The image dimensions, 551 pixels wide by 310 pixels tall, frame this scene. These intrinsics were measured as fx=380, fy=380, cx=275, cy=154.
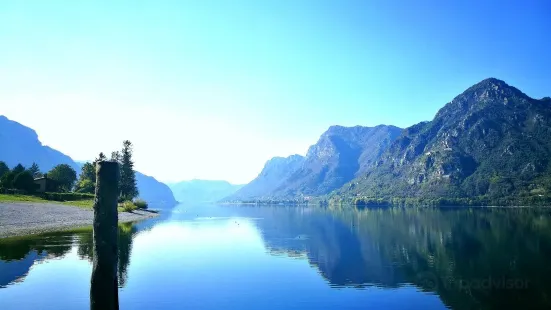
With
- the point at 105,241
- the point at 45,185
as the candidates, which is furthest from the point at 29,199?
the point at 105,241

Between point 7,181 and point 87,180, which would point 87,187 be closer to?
point 87,180

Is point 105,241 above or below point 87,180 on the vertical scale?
below

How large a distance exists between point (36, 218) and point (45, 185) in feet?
151

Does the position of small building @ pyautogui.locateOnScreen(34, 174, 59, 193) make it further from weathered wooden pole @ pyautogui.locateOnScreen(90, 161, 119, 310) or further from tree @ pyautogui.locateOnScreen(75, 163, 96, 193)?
weathered wooden pole @ pyautogui.locateOnScreen(90, 161, 119, 310)

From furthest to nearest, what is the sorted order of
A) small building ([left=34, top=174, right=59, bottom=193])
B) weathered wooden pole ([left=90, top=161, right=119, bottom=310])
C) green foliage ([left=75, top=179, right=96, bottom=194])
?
green foliage ([left=75, top=179, right=96, bottom=194]) < small building ([left=34, top=174, right=59, bottom=193]) < weathered wooden pole ([left=90, top=161, right=119, bottom=310])

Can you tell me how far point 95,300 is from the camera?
23.6ft

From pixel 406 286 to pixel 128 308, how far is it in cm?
2112

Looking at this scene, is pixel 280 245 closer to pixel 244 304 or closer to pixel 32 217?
pixel 244 304

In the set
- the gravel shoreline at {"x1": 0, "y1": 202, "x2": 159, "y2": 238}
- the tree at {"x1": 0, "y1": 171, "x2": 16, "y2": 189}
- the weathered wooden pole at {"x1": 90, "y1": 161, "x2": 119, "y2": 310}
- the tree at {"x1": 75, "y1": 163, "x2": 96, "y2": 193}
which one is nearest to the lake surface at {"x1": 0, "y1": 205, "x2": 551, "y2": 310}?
the gravel shoreline at {"x1": 0, "y1": 202, "x2": 159, "y2": 238}

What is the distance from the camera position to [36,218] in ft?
200

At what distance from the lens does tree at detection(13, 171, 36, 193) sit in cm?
8894

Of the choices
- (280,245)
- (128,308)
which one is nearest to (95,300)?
(128,308)

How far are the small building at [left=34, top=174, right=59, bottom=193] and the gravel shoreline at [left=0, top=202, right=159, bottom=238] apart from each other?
27.1m

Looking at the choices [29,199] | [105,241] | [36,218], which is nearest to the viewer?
[105,241]
